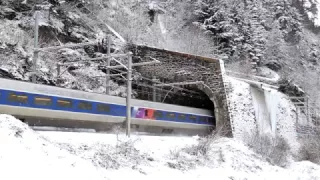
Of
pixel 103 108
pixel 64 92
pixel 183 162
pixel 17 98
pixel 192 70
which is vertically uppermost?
pixel 192 70

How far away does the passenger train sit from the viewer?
1991 centimetres

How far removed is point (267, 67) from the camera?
166 feet

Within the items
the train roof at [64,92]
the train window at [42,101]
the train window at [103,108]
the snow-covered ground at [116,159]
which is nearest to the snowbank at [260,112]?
the train roof at [64,92]

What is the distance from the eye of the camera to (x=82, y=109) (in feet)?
77.1

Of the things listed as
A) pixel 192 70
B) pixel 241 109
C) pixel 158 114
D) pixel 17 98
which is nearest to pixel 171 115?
pixel 158 114

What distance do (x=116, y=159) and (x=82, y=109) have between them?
1055cm

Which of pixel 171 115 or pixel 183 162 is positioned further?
pixel 171 115

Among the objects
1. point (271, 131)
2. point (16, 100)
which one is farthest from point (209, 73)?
point (16, 100)

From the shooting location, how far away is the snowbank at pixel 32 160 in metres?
9.24

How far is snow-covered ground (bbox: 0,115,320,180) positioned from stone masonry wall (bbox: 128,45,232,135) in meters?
10.1

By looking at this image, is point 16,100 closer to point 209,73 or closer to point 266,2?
point 209,73

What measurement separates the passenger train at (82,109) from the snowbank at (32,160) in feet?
24.7

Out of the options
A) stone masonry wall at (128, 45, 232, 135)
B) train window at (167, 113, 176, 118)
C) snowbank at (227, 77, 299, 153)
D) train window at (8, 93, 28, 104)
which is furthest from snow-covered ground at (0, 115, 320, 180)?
stone masonry wall at (128, 45, 232, 135)

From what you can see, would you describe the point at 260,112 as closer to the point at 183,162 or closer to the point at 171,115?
the point at 171,115
